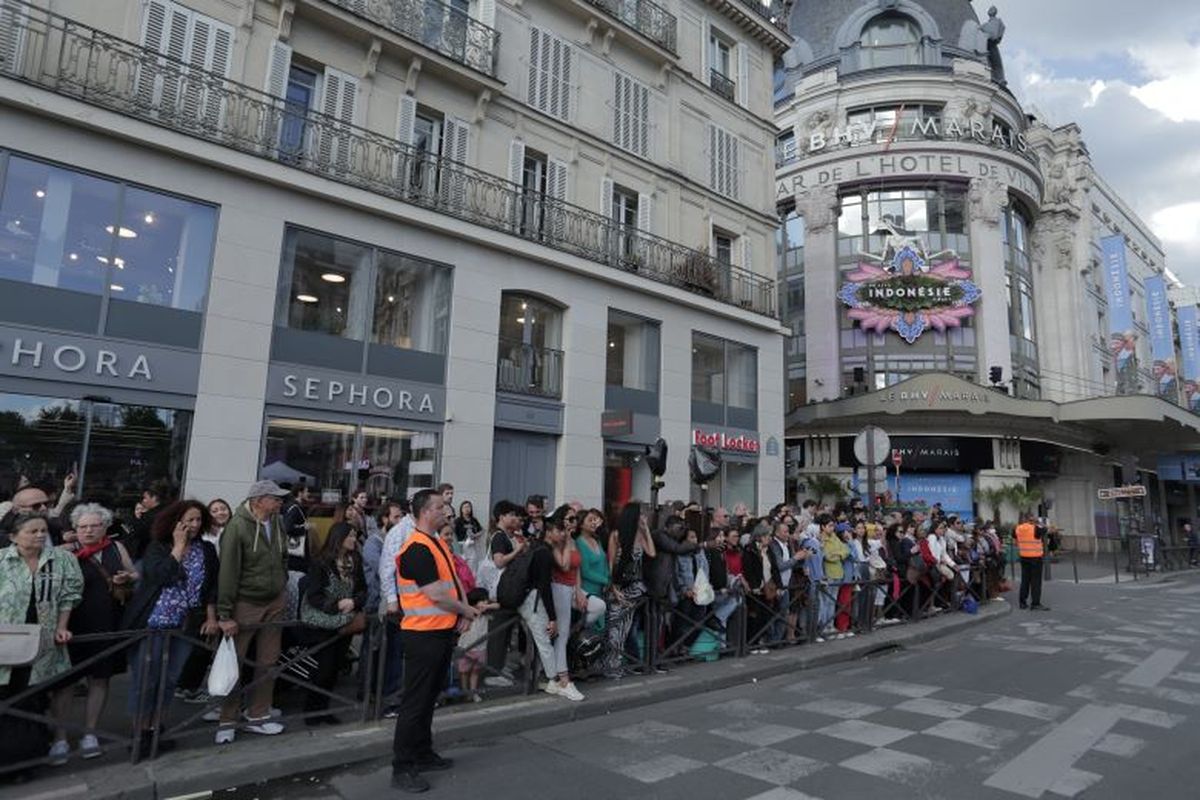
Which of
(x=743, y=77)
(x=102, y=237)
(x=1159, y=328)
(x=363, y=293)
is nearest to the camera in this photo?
(x=102, y=237)

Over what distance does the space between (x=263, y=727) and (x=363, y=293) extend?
800cm

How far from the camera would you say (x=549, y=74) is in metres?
15.1

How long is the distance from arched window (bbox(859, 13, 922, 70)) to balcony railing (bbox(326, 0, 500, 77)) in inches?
1050

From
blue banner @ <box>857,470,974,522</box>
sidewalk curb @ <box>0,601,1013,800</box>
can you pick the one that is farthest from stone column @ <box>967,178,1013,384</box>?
sidewalk curb @ <box>0,601,1013,800</box>

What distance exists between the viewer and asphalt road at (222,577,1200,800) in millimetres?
4746

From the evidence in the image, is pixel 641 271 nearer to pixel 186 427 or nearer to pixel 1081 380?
pixel 186 427

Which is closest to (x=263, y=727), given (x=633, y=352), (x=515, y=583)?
(x=515, y=583)

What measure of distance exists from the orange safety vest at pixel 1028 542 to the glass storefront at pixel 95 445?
14678mm

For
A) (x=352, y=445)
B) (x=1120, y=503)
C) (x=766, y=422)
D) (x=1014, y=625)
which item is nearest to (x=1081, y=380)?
(x=1120, y=503)

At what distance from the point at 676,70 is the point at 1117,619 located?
581 inches

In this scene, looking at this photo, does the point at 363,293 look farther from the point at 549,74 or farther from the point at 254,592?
the point at 254,592

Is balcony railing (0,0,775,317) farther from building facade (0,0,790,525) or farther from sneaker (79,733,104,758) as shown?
sneaker (79,733,104,758)

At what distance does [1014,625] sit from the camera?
1227 cm

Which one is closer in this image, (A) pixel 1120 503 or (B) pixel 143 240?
(B) pixel 143 240
